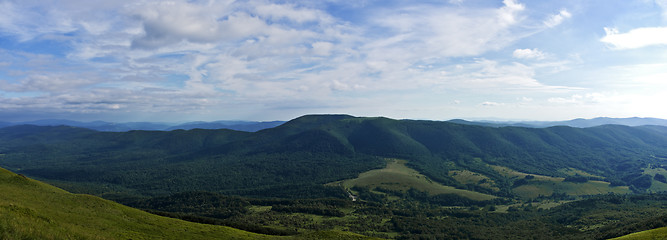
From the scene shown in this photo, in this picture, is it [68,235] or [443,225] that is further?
[443,225]

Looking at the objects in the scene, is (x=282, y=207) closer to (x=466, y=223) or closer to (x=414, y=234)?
(x=414, y=234)

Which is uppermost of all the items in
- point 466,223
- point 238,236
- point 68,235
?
point 68,235

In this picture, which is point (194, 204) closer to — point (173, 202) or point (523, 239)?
point (173, 202)

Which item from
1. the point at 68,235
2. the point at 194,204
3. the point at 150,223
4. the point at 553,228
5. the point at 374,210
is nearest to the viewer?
the point at 68,235

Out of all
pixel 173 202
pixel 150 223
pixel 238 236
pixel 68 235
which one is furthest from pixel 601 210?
pixel 173 202

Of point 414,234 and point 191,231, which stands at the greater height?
point 191,231

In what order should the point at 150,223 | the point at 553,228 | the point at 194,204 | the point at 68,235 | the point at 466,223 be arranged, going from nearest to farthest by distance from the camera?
the point at 68,235 → the point at 150,223 → the point at 553,228 → the point at 466,223 → the point at 194,204
